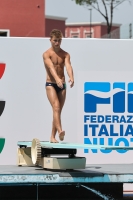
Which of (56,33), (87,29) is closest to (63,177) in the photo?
(56,33)

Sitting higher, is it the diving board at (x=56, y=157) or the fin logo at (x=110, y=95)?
the fin logo at (x=110, y=95)

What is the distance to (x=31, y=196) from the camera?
30.7ft

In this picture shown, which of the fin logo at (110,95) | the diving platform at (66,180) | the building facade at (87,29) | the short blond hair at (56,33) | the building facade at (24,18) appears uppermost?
the building facade at (87,29)

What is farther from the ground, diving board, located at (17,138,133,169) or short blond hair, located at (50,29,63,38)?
short blond hair, located at (50,29,63,38)

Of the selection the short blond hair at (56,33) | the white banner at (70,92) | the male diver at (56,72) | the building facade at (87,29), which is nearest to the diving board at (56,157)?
the male diver at (56,72)

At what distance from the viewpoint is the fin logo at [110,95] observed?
10398 millimetres

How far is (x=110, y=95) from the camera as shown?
414 inches

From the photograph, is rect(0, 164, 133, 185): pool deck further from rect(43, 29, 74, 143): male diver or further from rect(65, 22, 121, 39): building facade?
rect(65, 22, 121, 39): building facade

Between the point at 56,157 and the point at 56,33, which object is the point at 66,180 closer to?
the point at 56,157

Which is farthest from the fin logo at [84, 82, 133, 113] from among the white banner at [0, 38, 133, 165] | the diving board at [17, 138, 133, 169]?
the diving board at [17, 138, 133, 169]

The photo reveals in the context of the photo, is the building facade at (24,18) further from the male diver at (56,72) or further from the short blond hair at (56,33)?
the short blond hair at (56,33)

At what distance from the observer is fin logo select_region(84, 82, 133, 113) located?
10398mm

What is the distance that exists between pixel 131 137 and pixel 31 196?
6.69 ft

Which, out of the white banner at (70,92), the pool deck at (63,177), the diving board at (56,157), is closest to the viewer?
the pool deck at (63,177)
